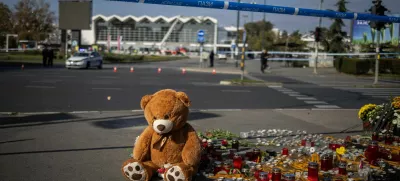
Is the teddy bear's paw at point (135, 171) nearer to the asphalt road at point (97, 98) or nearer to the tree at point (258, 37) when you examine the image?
the asphalt road at point (97, 98)

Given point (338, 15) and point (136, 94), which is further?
point (136, 94)

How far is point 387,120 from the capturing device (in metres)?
9.18

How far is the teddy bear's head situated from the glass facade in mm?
125673

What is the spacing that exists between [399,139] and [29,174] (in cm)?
687

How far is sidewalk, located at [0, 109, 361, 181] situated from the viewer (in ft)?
21.3

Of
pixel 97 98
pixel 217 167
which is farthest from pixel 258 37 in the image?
pixel 217 167

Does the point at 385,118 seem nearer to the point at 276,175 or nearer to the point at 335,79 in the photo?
the point at 276,175

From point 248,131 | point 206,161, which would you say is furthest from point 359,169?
point 248,131

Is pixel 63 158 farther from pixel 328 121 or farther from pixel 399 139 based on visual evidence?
pixel 328 121

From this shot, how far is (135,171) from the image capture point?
5.71m

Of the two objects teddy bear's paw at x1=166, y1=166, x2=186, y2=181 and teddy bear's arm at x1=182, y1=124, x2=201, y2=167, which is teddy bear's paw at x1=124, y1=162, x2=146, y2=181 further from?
teddy bear's arm at x1=182, y1=124, x2=201, y2=167

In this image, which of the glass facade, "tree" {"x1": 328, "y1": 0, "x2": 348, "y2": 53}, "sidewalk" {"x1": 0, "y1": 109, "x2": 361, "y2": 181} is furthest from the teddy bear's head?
the glass facade

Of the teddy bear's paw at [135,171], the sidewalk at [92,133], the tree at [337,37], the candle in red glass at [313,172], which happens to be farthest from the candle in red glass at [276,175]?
the tree at [337,37]

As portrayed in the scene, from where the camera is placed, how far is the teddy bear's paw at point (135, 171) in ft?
18.7
